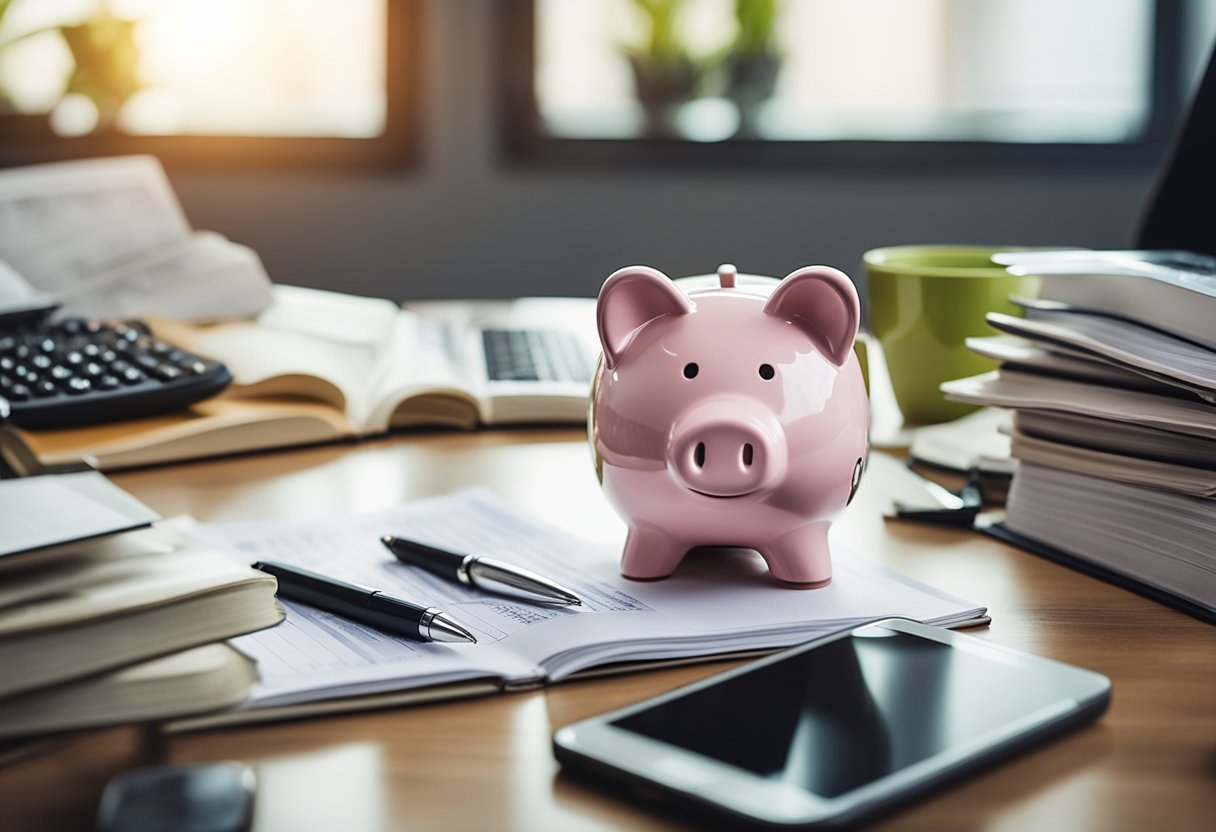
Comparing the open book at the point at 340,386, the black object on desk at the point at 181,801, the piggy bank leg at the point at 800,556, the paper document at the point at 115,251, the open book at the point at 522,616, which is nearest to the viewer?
the black object on desk at the point at 181,801

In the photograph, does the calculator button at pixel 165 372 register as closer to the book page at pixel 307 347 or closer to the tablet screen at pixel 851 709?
the book page at pixel 307 347

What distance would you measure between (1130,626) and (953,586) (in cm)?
9

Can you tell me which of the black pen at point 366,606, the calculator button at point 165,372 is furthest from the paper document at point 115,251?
the black pen at point 366,606

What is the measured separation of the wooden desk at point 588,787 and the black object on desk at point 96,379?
0.51 meters

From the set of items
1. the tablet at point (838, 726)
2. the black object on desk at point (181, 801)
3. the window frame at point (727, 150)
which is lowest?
the tablet at point (838, 726)

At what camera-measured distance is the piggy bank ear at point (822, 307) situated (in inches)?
22.8

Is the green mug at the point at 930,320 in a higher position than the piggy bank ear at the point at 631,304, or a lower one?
lower

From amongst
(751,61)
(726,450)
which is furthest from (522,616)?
(751,61)

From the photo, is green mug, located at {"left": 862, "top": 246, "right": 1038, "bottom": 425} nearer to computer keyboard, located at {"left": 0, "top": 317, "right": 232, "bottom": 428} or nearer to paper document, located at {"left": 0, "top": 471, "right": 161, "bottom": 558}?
computer keyboard, located at {"left": 0, "top": 317, "right": 232, "bottom": 428}

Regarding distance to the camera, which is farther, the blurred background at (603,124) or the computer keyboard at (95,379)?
the blurred background at (603,124)

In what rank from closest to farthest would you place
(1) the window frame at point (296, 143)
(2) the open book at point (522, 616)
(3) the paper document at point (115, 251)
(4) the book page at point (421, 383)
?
(2) the open book at point (522, 616), (4) the book page at point (421, 383), (3) the paper document at point (115, 251), (1) the window frame at point (296, 143)

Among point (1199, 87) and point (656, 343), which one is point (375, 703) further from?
point (1199, 87)

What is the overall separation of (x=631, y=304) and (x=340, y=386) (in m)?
0.48

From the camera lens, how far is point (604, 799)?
42 centimetres
